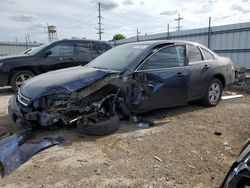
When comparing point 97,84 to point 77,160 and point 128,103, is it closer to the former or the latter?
point 128,103

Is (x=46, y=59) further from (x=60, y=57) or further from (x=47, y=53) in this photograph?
(x=60, y=57)

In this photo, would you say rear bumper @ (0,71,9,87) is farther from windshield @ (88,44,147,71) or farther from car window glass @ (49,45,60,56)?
windshield @ (88,44,147,71)

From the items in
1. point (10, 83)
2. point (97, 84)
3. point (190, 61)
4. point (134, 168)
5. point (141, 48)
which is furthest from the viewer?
point (10, 83)

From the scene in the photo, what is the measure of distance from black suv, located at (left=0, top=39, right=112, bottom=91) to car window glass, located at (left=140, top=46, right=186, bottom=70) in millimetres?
4436

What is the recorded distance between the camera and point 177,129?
532 cm

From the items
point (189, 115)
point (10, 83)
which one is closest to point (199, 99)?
point (189, 115)

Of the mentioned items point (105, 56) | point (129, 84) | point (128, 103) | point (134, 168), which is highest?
point (105, 56)

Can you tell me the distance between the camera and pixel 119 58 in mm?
6105

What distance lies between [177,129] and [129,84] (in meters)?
1.20

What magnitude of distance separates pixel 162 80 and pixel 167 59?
0.55 metres

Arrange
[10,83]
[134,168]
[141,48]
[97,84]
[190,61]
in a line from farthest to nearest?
1. [10,83]
2. [190,61]
3. [141,48]
4. [97,84]
5. [134,168]

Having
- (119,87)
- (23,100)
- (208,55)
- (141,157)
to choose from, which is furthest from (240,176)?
(208,55)

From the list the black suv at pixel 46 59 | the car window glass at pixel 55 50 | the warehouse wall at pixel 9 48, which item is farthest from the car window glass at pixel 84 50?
the warehouse wall at pixel 9 48

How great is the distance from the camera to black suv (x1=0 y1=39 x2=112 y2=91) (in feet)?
29.2
